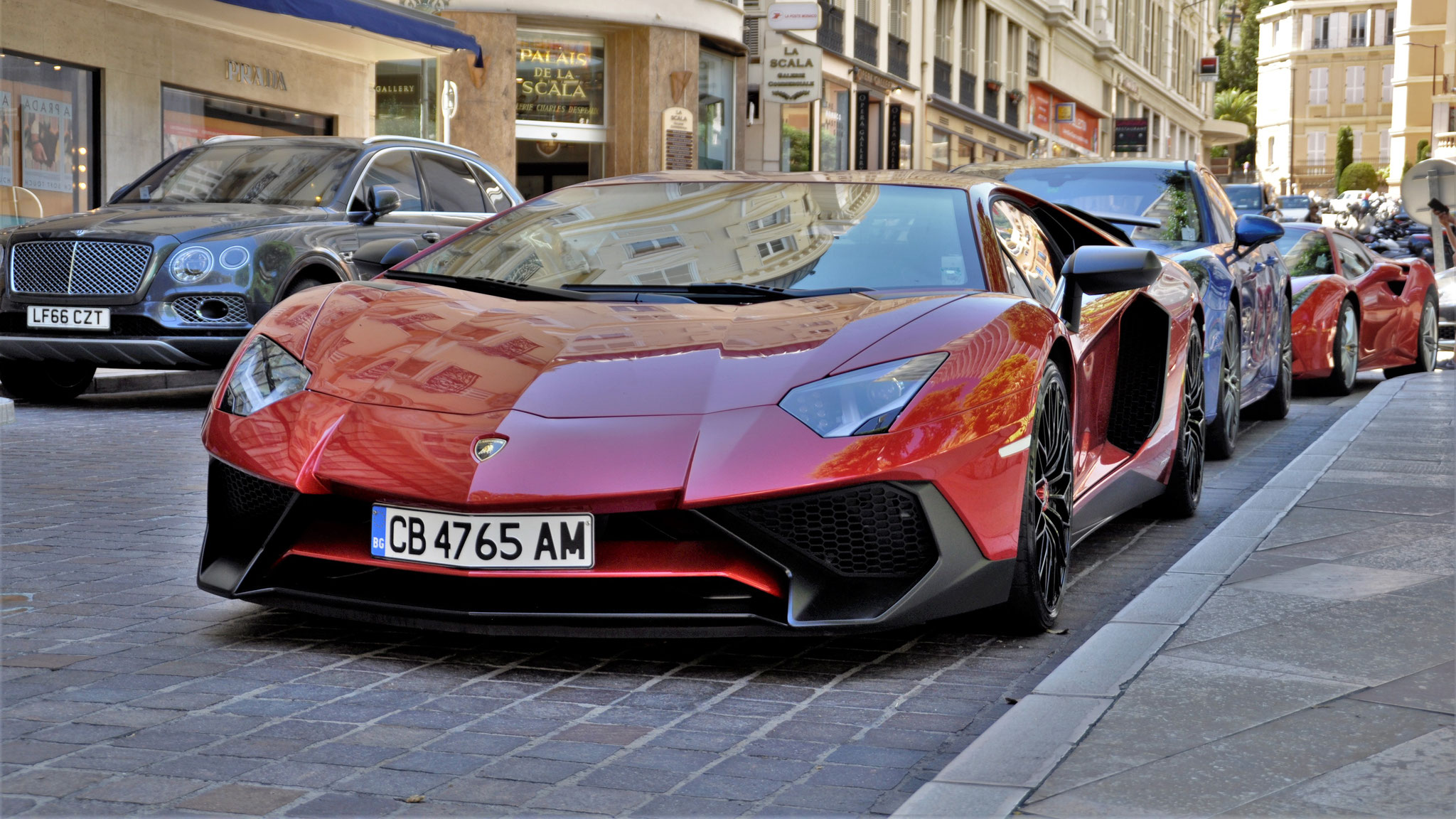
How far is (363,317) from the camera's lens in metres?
4.09

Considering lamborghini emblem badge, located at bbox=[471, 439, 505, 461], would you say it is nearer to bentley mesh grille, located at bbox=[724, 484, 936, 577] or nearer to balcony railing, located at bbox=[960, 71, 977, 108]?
bentley mesh grille, located at bbox=[724, 484, 936, 577]

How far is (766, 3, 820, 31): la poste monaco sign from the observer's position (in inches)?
1045

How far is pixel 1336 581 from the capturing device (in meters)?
4.59

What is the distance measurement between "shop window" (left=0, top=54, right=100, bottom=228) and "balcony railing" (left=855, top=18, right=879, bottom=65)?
60.7ft

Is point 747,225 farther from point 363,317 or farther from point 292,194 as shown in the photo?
point 292,194

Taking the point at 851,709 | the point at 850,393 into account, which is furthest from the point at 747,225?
the point at 851,709

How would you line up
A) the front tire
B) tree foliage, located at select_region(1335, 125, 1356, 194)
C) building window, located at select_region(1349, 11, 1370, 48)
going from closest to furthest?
1. the front tire
2. tree foliage, located at select_region(1335, 125, 1356, 194)
3. building window, located at select_region(1349, 11, 1370, 48)

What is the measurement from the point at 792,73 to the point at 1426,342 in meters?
14.7

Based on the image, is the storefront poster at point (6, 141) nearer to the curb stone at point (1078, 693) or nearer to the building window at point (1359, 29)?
the curb stone at point (1078, 693)

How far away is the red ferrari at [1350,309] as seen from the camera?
11883 millimetres

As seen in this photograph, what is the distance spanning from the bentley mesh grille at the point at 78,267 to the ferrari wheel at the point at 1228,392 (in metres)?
5.79

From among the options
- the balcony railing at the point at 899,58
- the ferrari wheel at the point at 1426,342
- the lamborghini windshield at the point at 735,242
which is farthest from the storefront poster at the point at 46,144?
the balcony railing at the point at 899,58

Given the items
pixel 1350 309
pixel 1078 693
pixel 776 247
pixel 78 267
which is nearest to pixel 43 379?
pixel 78 267

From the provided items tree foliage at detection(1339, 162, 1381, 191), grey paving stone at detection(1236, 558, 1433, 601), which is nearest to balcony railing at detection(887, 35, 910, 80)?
grey paving stone at detection(1236, 558, 1433, 601)
